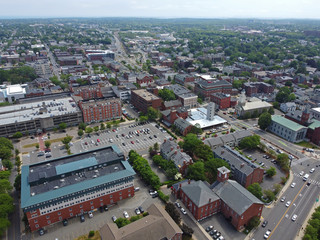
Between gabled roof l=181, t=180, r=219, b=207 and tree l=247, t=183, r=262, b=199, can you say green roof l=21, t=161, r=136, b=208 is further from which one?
tree l=247, t=183, r=262, b=199

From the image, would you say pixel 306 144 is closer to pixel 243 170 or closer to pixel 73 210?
pixel 243 170

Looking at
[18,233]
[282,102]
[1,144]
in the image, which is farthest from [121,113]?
[282,102]

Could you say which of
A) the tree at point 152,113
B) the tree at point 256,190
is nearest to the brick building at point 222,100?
the tree at point 152,113

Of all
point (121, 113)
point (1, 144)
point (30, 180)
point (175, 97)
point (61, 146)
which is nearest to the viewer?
point (30, 180)

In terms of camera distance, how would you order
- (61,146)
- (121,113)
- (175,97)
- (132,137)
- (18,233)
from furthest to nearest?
(175,97) < (121,113) < (132,137) < (61,146) < (18,233)

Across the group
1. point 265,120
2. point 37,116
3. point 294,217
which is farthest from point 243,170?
point 37,116

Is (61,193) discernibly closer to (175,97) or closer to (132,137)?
(132,137)
